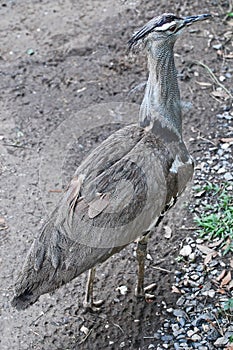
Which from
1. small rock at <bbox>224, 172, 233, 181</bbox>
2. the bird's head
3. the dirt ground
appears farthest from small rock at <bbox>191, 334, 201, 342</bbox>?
the bird's head

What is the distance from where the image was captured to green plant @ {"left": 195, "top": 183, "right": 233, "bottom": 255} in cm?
499

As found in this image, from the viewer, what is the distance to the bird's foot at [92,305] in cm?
460

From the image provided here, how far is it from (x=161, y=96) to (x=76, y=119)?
65.5 inches

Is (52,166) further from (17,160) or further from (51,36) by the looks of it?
(51,36)

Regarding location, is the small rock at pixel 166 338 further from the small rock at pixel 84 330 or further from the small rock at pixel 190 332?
the small rock at pixel 84 330

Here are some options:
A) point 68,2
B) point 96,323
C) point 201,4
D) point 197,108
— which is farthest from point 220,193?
point 68,2

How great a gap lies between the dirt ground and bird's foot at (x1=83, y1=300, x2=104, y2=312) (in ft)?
0.15

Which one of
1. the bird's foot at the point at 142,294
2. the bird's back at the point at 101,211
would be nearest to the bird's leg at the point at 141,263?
the bird's foot at the point at 142,294

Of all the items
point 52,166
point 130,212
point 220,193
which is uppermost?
point 130,212

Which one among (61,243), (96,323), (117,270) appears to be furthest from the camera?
(117,270)

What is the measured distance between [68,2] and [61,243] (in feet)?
12.5

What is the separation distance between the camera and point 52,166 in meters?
5.63

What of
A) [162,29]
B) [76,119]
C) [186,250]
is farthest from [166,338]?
[76,119]

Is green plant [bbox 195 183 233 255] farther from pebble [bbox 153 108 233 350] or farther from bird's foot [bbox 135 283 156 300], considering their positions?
bird's foot [bbox 135 283 156 300]
